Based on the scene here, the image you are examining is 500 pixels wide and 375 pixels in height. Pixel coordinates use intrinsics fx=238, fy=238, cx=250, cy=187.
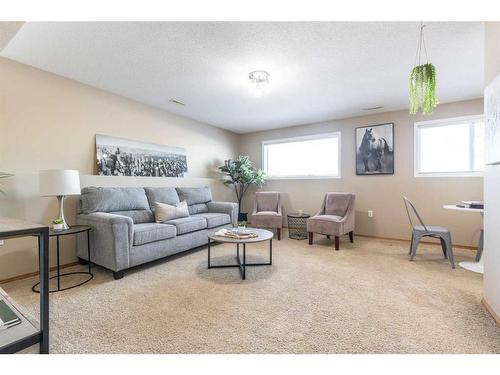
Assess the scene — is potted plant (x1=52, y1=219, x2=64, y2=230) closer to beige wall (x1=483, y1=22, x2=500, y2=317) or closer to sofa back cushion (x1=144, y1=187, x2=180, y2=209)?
sofa back cushion (x1=144, y1=187, x2=180, y2=209)

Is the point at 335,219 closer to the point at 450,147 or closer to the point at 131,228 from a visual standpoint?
the point at 450,147

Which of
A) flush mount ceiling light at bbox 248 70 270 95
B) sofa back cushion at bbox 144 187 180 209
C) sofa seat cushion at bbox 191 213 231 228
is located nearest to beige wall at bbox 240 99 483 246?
sofa seat cushion at bbox 191 213 231 228

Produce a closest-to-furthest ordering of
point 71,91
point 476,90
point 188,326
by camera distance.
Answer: point 188,326
point 71,91
point 476,90

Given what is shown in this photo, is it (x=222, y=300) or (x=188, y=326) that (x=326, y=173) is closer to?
(x=222, y=300)

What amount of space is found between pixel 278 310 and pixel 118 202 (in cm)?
234

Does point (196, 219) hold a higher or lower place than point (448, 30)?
lower

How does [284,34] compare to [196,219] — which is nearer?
[284,34]

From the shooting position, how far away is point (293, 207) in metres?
5.15

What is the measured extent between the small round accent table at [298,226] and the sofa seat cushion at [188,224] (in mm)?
1694

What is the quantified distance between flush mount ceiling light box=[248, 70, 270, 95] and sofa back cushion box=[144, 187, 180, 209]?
6.59ft
